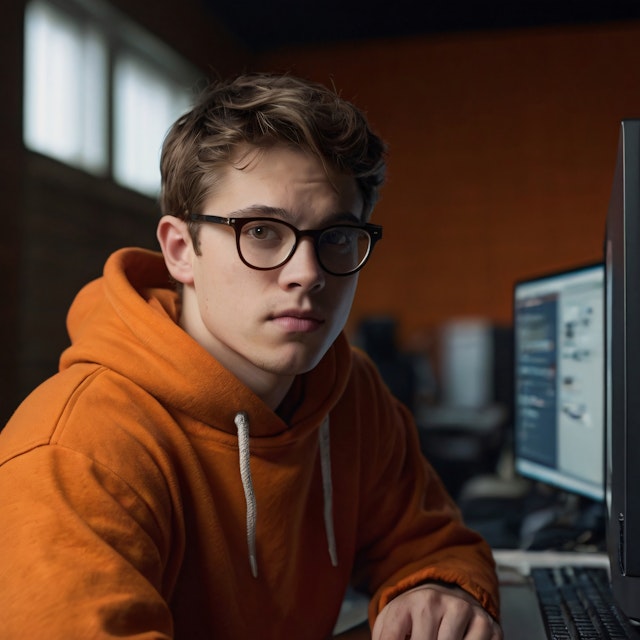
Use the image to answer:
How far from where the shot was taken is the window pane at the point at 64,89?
165 inches

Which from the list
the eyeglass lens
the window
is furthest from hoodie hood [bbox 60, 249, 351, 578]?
the window

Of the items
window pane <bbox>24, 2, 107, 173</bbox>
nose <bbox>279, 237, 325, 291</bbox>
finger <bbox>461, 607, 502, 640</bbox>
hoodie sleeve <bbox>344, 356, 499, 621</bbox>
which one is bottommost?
finger <bbox>461, 607, 502, 640</bbox>

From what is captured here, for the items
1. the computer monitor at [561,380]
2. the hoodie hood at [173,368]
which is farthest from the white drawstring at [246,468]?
the computer monitor at [561,380]

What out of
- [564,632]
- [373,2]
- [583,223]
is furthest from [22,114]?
[583,223]

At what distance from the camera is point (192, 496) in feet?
3.34

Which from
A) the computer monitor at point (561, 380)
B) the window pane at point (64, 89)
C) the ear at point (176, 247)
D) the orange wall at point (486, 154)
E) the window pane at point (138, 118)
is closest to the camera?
the ear at point (176, 247)

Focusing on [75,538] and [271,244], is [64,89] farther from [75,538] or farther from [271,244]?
[75,538]

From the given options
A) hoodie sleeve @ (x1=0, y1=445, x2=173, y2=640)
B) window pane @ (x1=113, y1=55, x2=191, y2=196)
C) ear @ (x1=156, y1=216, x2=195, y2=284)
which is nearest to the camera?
hoodie sleeve @ (x1=0, y1=445, x2=173, y2=640)

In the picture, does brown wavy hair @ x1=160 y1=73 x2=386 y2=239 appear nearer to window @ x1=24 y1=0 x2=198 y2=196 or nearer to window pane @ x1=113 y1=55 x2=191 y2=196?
window @ x1=24 y1=0 x2=198 y2=196

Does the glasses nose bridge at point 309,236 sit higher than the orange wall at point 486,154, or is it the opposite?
the orange wall at point 486,154

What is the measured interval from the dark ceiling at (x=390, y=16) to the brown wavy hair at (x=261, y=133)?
18.0ft

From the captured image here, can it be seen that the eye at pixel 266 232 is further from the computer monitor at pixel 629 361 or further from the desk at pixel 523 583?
the desk at pixel 523 583

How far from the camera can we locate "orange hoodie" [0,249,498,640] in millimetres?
790

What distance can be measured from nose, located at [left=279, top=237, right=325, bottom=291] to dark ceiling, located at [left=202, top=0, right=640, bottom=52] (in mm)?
5723
